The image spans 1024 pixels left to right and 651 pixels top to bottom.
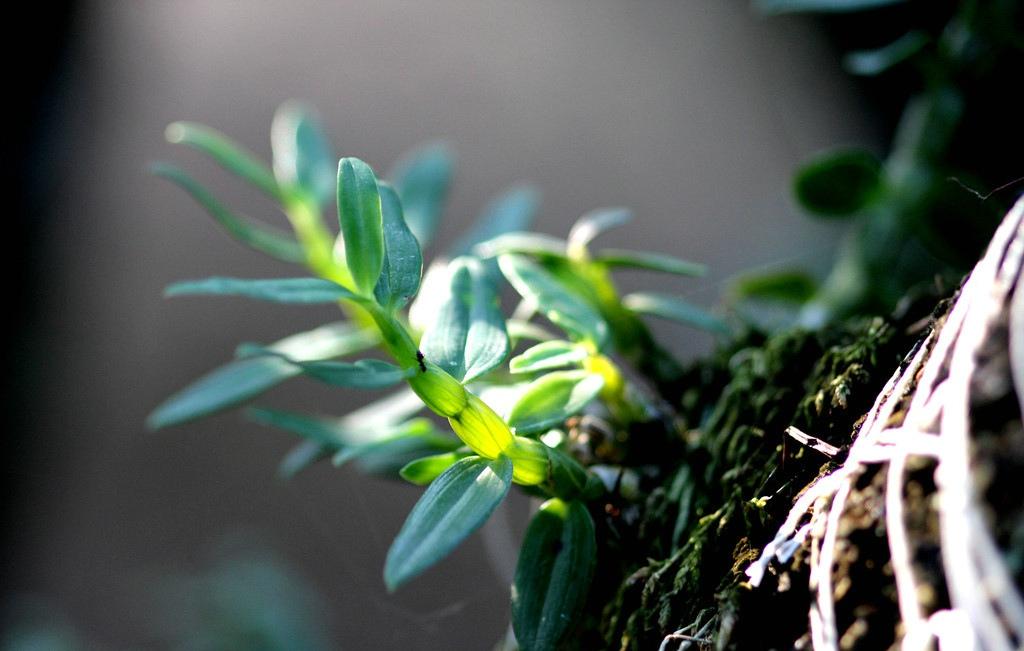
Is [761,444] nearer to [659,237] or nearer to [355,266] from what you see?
[355,266]

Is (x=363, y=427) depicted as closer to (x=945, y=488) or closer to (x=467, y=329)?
(x=467, y=329)

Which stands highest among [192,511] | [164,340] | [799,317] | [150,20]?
[150,20]

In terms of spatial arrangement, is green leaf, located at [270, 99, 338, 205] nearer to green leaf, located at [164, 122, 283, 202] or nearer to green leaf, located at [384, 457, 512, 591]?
green leaf, located at [164, 122, 283, 202]

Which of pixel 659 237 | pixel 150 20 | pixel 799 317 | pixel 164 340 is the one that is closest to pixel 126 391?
pixel 164 340

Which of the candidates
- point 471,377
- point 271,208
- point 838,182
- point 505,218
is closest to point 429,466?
point 471,377

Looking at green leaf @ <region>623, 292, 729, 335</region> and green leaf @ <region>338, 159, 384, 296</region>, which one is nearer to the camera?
green leaf @ <region>338, 159, 384, 296</region>

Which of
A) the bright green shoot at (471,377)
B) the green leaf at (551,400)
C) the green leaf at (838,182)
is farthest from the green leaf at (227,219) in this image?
the green leaf at (838,182)

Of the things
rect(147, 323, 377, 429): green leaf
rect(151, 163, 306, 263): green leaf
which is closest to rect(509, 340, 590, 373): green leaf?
rect(147, 323, 377, 429): green leaf
